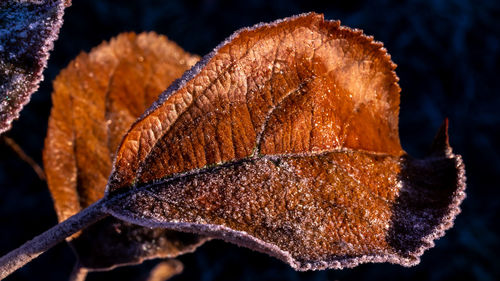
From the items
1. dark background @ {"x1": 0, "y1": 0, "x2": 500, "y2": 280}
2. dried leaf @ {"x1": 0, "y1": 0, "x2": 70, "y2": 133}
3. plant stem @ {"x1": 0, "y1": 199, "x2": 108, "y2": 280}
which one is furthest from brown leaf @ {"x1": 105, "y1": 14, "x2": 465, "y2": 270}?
dark background @ {"x1": 0, "y1": 0, "x2": 500, "y2": 280}

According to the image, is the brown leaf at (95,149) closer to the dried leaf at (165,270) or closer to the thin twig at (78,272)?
the thin twig at (78,272)

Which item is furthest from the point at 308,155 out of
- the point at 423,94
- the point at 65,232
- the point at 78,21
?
the point at 78,21

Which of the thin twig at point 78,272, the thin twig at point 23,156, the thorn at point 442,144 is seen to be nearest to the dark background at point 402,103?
the thin twig at point 23,156

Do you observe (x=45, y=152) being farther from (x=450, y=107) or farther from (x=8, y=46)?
(x=450, y=107)

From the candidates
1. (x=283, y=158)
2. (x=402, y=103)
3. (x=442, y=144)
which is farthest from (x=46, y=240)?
(x=402, y=103)

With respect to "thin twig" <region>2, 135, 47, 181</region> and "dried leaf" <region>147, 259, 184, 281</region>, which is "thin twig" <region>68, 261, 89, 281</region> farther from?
"thin twig" <region>2, 135, 47, 181</region>

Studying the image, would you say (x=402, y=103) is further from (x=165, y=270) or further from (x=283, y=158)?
(x=165, y=270)
